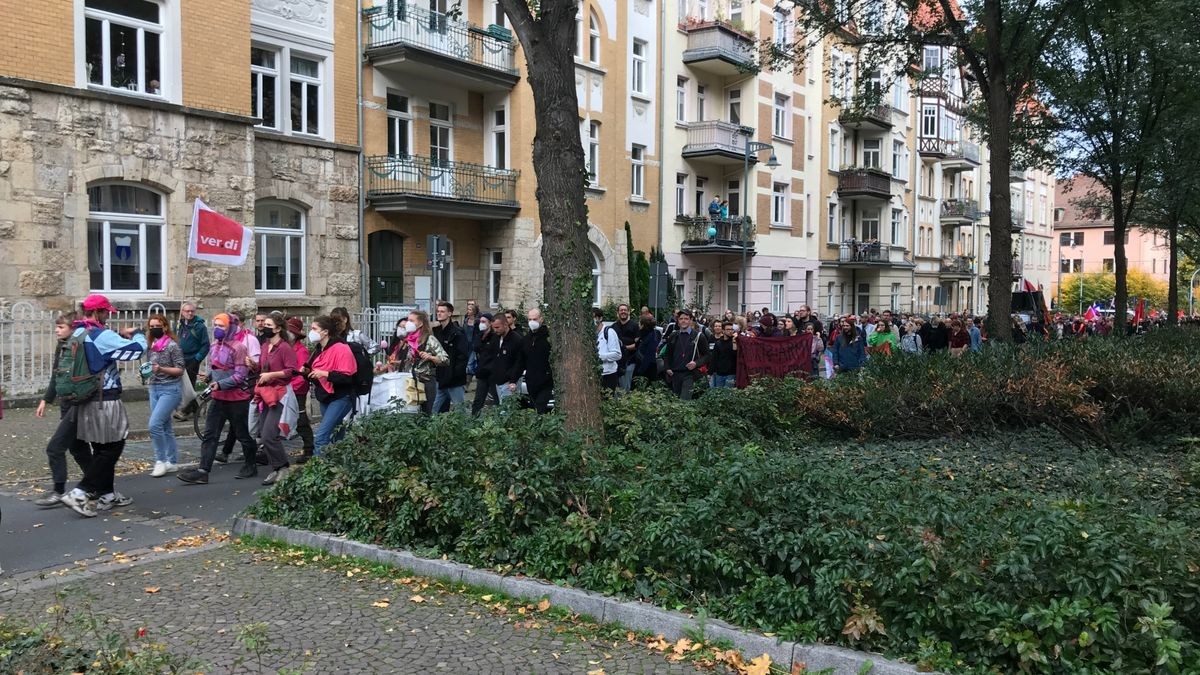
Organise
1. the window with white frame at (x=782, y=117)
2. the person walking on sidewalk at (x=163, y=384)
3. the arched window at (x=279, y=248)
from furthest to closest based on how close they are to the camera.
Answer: the window with white frame at (x=782, y=117) → the arched window at (x=279, y=248) → the person walking on sidewalk at (x=163, y=384)

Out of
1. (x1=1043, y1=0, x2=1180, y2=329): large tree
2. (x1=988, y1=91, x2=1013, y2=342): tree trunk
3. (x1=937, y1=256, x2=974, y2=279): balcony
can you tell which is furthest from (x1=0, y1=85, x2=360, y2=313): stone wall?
(x1=937, y1=256, x2=974, y2=279): balcony

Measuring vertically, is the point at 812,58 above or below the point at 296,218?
above

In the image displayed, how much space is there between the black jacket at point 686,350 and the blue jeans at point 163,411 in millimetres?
6968

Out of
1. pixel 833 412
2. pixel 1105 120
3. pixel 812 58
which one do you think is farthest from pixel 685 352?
pixel 812 58

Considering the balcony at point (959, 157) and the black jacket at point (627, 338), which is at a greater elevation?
the balcony at point (959, 157)

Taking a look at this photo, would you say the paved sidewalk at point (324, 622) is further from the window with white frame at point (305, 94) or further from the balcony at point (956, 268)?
the balcony at point (956, 268)

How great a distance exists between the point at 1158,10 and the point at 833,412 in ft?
35.1

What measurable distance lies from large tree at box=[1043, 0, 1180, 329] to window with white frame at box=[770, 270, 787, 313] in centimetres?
1273

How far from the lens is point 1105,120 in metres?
24.0

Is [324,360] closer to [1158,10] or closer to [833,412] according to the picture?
[833,412]

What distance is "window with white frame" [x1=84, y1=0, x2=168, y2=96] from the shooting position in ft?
55.2

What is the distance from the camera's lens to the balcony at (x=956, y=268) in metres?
52.4

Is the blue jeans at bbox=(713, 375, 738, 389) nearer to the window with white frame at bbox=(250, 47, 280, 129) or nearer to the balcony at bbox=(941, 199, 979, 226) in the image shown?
the window with white frame at bbox=(250, 47, 280, 129)

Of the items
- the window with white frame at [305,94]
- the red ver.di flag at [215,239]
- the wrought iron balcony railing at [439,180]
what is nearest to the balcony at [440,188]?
the wrought iron balcony railing at [439,180]
